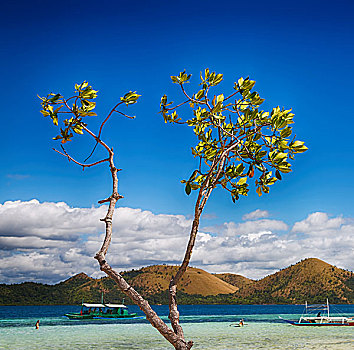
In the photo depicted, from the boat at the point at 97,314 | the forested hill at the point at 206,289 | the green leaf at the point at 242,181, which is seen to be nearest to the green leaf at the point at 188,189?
the green leaf at the point at 242,181

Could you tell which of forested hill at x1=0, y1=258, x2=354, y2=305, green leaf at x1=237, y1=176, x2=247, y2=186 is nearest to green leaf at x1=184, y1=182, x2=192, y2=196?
green leaf at x1=237, y1=176, x2=247, y2=186

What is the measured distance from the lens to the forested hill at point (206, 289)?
422 ft

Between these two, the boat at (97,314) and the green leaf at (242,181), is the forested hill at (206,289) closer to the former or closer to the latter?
the boat at (97,314)

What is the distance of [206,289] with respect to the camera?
157 m

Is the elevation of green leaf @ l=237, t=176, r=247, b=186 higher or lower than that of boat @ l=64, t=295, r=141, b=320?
higher

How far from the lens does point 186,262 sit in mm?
3465

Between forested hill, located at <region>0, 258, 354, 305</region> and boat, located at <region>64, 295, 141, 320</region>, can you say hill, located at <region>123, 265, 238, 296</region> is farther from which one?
boat, located at <region>64, 295, 141, 320</region>

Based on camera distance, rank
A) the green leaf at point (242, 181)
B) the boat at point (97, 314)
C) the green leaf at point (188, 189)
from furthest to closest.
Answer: the boat at point (97, 314), the green leaf at point (242, 181), the green leaf at point (188, 189)

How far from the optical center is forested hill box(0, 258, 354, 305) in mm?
128625

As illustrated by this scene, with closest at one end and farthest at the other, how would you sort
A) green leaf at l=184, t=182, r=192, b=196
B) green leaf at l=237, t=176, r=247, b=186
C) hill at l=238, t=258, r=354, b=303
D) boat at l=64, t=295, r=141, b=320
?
green leaf at l=184, t=182, r=192, b=196
green leaf at l=237, t=176, r=247, b=186
boat at l=64, t=295, r=141, b=320
hill at l=238, t=258, r=354, b=303

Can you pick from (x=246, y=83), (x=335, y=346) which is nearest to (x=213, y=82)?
(x=246, y=83)

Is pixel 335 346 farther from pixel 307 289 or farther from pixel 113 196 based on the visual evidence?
pixel 307 289

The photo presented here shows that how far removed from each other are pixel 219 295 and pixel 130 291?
15497 centimetres

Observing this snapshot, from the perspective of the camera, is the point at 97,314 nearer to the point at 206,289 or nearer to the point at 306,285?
the point at 306,285
